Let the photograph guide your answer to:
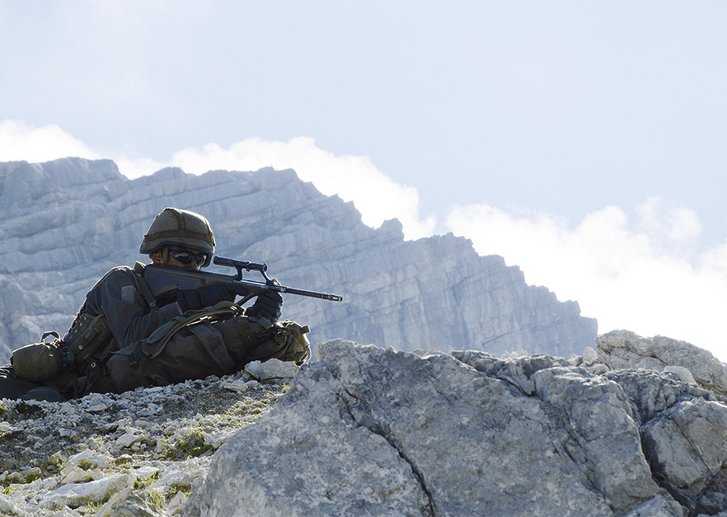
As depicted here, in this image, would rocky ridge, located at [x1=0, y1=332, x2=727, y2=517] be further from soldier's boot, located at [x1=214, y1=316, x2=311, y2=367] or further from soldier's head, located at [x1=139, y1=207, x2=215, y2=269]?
soldier's head, located at [x1=139, y1=207, x2=215, y2=269]

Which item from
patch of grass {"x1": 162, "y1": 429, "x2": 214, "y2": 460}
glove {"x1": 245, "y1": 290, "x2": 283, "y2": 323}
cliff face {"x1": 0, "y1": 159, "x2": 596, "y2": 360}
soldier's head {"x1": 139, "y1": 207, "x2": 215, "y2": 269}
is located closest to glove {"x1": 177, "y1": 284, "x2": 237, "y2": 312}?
glove {"x1": 245, "y1": 290, "x2": 283, "y2": 323}

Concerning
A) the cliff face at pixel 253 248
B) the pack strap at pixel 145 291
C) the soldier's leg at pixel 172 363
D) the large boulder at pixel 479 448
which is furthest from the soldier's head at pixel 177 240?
the cliff face at pixel 253 248

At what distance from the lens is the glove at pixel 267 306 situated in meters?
12.7

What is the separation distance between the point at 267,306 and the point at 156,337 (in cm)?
181

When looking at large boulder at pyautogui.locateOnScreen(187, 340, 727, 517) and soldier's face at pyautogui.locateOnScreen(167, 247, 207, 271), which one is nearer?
large boulder at pyautogui.locateOnScreen(187, 340, 727, 517)

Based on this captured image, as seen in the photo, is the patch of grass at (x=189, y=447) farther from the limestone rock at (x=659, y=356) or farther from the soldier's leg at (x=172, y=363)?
the limestone rock at (x=659, y=356)

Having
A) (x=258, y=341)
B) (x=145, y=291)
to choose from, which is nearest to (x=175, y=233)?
(x=145, y=291)

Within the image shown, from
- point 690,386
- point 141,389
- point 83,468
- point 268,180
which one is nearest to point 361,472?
point 690,386

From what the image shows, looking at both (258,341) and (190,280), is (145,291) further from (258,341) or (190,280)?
(258,341)

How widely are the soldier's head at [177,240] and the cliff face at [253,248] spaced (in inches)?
5668

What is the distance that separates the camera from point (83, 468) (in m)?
7.07

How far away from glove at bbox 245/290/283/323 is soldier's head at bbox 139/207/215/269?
1165 millimetres

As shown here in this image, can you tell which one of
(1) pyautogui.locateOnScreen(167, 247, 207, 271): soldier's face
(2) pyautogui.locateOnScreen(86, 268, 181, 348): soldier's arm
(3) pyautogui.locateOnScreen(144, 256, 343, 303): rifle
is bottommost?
(2) pyautogui.locateOnScreen(86, 268, 181, 348): soldier's arm

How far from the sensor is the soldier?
11.7 meters
